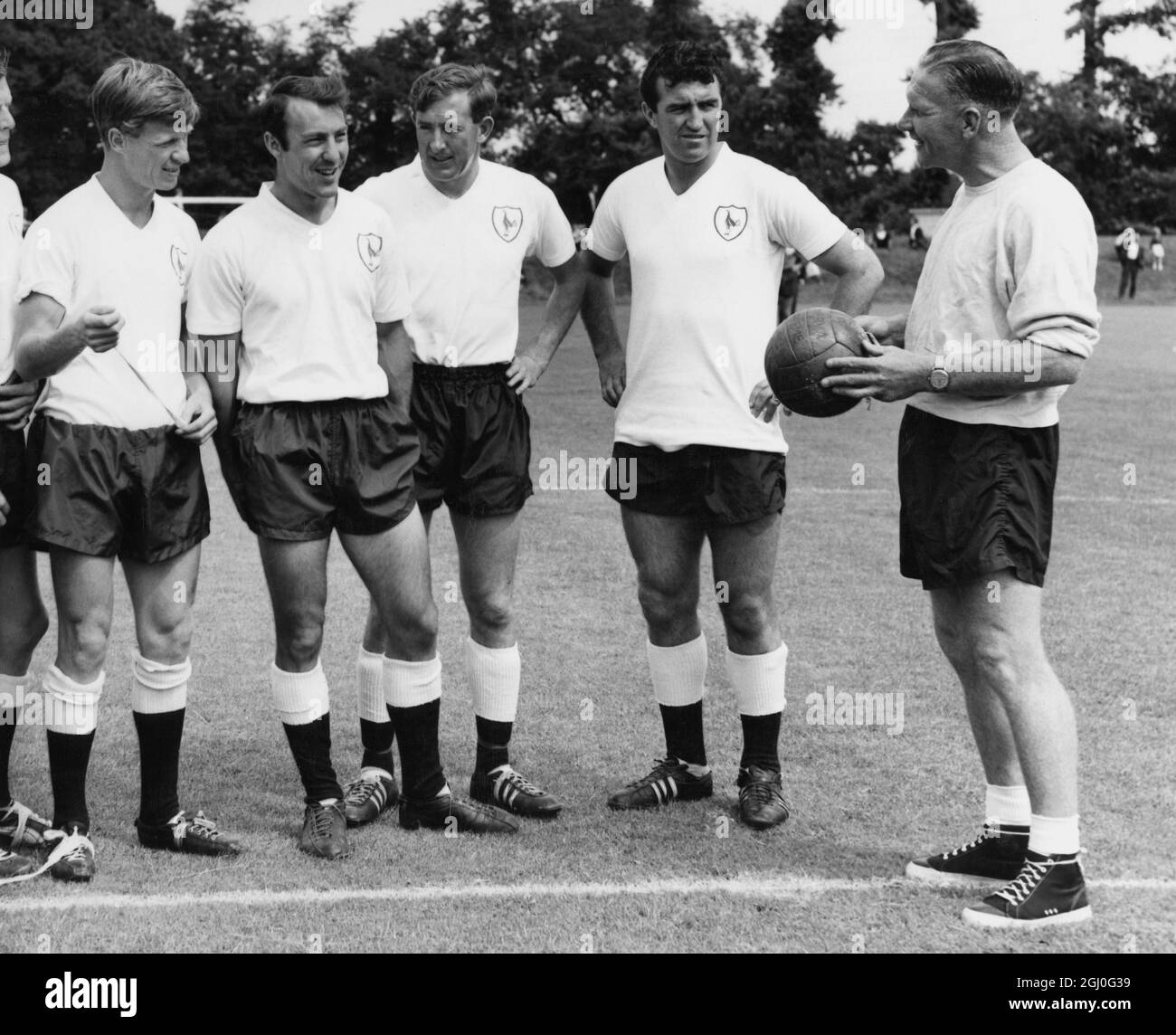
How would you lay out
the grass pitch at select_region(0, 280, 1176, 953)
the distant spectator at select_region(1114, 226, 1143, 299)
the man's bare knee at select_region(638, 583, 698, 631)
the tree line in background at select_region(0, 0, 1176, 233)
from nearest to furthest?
the grass pitch at select_region(0, 280, 1176, 953), the man's bare knee at select_region(638, 583, 698, 631), the distant spectator at select_region(1114, 226, 1143, 299), the tree line in background at select_region(0, 0, 1176, 233)

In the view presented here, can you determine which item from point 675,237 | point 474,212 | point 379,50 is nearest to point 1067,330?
point 675,237

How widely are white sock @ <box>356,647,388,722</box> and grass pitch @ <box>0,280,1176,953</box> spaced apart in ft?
1.21

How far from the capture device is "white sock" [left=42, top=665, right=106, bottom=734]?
171 inches

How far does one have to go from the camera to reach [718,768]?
17.6 feet

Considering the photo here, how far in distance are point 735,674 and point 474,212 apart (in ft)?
5.89

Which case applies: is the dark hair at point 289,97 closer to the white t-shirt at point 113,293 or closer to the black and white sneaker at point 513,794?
the white t-shirt at point 113,293

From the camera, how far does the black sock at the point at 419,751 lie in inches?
186

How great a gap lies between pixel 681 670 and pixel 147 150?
2.41m

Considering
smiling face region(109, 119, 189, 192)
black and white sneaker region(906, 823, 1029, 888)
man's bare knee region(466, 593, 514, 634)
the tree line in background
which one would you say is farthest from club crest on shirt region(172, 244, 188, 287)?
the tree line in background

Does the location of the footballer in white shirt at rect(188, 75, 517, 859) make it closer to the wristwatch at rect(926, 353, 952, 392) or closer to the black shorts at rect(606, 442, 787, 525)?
the black shorts at rect(606, 442, 787, 525)

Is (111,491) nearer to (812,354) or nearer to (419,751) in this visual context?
(419,751)

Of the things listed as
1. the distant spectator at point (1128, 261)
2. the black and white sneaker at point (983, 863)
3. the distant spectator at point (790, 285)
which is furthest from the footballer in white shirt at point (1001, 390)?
the distant spectator at point (1128, 261)

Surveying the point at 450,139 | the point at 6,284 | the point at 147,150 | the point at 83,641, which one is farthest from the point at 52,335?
the point at 450,139
